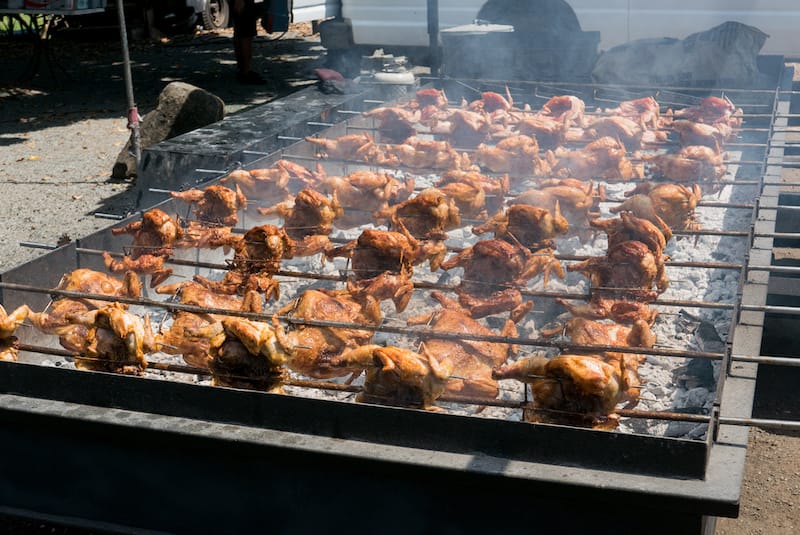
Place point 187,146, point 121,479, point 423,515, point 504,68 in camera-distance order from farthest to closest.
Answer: point 504,68, point 187,146, point 121,479, point 423,515

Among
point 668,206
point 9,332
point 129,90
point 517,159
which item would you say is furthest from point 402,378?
point 129,90

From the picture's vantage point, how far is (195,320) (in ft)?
13.2

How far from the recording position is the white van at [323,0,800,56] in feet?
34.7

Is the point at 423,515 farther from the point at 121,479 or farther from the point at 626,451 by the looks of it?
the point at 121,479

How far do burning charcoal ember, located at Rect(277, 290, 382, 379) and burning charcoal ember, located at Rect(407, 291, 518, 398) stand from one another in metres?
0.27

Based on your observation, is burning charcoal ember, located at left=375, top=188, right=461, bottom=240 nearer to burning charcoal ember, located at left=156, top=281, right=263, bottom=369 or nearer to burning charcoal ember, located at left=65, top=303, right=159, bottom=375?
burning charcoal ember, located at left=156, top=281, right=263, bottom=369

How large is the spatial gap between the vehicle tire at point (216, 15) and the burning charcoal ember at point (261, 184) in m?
14.9

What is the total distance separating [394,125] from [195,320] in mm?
4061

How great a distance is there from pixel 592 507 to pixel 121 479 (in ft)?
5.99

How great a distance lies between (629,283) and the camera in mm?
4297

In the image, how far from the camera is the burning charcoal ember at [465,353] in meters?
3.61

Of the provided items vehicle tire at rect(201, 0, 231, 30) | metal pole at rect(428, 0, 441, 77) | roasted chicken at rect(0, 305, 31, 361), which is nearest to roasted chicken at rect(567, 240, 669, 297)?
roasted chicken at rect(0, 305, 31, 361)

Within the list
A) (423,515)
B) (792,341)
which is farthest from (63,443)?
(792,341)

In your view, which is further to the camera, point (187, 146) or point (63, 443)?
point (187, 146)
